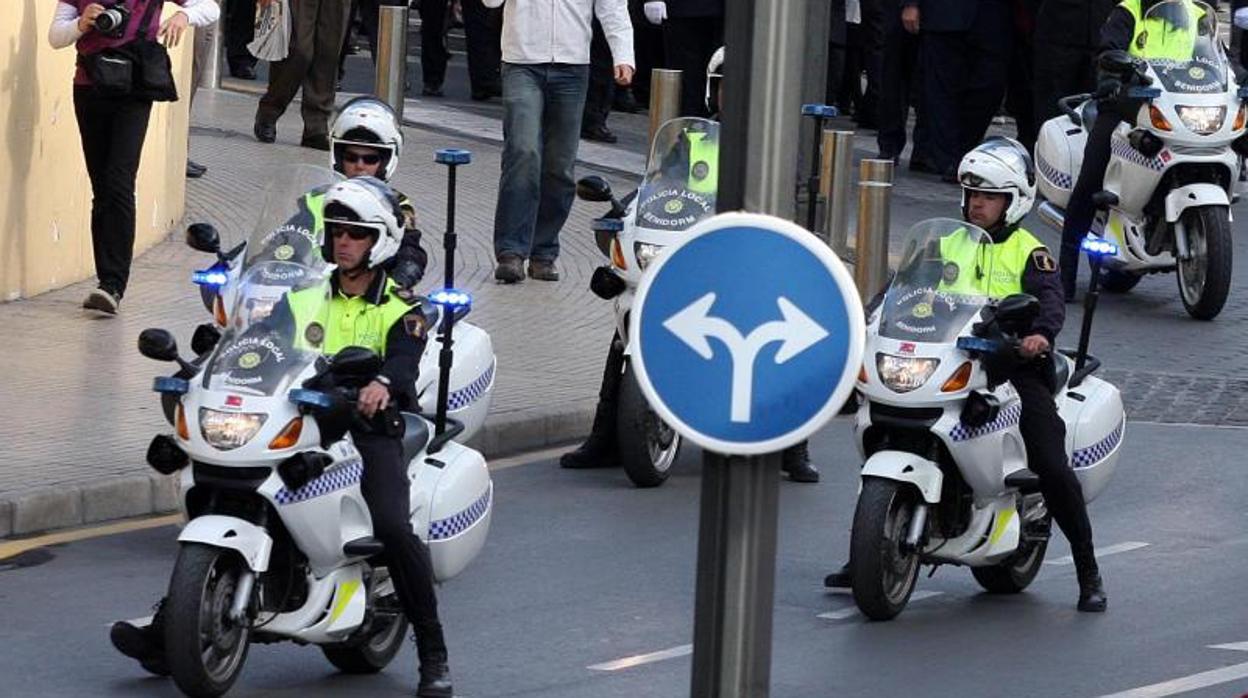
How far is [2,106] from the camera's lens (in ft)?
47.4

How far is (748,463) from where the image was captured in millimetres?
5836

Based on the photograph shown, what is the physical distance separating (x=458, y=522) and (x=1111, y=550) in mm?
3299

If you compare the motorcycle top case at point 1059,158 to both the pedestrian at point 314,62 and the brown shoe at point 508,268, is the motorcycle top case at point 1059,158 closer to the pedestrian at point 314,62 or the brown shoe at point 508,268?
the brown shoe at point 508,268

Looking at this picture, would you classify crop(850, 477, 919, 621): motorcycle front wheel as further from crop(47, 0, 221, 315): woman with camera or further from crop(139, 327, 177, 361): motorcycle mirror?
crop(47, 0, 221, 315): woman with camera

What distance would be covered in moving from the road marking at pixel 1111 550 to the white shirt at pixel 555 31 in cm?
539

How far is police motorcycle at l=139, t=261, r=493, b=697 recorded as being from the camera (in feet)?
26.0

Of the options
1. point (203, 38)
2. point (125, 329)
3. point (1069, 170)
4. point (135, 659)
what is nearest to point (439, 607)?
point (135, 659)

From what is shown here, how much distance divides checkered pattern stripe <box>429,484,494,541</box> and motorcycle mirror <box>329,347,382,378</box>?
72cm

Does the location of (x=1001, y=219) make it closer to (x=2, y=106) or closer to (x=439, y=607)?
(x=439, y=607)

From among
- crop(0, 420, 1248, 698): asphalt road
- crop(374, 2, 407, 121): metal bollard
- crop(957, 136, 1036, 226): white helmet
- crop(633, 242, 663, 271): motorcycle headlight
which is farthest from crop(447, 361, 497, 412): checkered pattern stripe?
crop(374, 2, 407, 121): metal bollard

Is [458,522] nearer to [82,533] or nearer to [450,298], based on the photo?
[450,298]

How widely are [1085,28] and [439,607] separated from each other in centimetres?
1075

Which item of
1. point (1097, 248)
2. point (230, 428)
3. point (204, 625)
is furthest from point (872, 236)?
point (204, 625)

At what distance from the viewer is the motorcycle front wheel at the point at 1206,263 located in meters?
15.7
